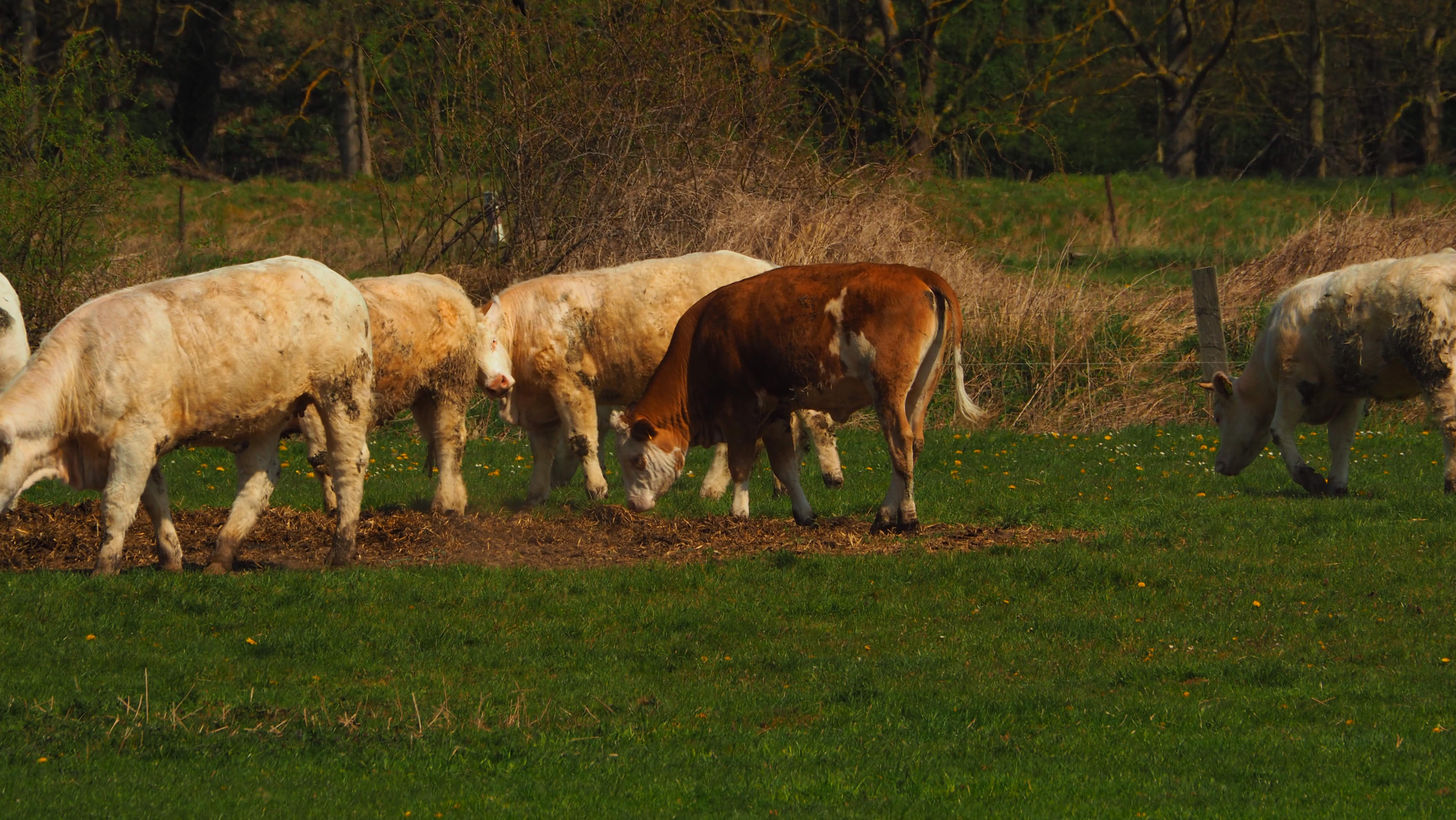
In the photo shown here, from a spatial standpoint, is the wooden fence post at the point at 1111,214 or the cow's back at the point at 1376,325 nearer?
the cow's back at the point at 1376,325

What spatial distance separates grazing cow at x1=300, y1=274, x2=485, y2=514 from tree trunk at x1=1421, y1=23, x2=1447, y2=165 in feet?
133

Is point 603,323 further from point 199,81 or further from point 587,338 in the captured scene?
point 199,81

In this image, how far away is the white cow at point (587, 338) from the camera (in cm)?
1388

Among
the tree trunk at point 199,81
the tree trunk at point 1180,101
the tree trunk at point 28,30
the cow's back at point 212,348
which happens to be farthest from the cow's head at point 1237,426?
the tree trunk at point 199,81

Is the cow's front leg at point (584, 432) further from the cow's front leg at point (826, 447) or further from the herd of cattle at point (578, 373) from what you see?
the cow's front leg at point (826, 447)

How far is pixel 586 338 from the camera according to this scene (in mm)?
13977

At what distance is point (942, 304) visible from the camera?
36.8 ft

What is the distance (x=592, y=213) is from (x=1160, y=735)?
570 inches

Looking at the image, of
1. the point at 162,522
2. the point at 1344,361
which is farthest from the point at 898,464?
the point at 162,522

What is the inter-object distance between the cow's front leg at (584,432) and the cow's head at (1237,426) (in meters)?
5.50

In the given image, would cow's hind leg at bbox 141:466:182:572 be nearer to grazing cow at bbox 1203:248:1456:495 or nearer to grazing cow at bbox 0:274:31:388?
grazing cow at bbox 0:274:31:388

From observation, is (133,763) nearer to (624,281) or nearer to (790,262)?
(624,281)

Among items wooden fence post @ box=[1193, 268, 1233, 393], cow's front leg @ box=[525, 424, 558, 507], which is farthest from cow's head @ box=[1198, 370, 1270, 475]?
cow's front leg @ box=[525, 424, 558, 507]

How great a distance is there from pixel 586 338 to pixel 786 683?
6.71 metres
